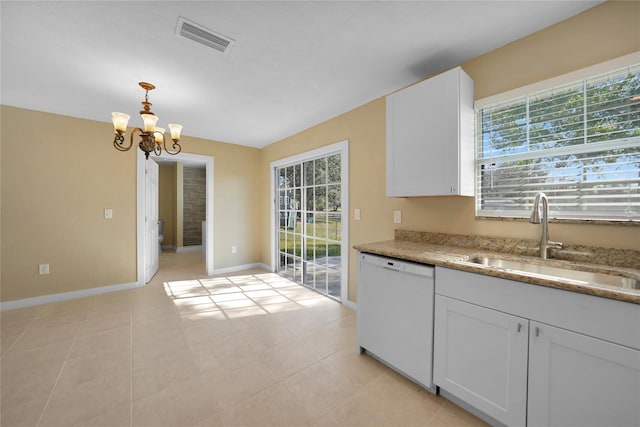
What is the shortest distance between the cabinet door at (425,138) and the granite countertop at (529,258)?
1.53 ft

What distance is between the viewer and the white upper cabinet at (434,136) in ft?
5.89

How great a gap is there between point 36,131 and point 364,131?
3969 millimetres

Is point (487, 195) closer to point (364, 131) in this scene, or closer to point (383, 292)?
point (383, 292)

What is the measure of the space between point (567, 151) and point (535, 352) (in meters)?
1.25

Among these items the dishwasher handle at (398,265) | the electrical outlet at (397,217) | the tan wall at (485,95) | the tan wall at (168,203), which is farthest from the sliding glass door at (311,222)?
the tan wall at (168,203)

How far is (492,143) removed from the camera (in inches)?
74.6

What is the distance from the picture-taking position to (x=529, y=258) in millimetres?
1592

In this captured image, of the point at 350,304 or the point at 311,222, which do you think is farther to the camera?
the point at 311,222

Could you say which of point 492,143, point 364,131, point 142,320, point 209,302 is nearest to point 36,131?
point 142,320

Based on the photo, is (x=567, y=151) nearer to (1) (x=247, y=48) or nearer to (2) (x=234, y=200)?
(1) (x=247, y=48)

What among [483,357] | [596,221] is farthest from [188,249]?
[596,221]

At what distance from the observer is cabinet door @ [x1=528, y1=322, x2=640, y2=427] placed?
3.22ft

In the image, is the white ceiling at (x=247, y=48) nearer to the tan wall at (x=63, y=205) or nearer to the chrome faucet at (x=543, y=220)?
the tan wall at (x=63, y=205)

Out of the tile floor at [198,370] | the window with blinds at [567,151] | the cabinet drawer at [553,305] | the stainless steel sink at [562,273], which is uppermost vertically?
the window with blinds at [567,151]
